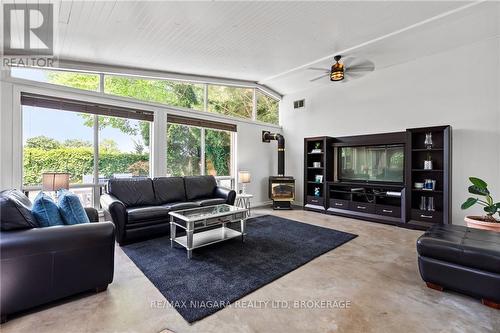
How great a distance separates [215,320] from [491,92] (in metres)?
5.26

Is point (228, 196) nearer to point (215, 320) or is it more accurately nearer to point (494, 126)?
point (215, 320)

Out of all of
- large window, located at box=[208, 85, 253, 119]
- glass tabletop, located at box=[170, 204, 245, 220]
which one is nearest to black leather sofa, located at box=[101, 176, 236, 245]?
glass tabletop, located at box=[170, 204, 245, 220]

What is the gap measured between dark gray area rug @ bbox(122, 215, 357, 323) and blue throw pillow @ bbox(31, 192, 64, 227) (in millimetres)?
999

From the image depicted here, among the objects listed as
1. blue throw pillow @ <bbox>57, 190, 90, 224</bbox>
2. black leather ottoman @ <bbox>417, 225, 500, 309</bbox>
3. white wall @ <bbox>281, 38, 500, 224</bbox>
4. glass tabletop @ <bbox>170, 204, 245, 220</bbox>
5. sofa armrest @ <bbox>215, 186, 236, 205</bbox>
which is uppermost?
white wall @ <bbox>281, 38, 500, 224</bbox>


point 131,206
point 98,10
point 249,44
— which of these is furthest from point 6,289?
point 249,44

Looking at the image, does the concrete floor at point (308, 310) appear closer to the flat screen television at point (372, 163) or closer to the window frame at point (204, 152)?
the flat screen television at point (372, 163)

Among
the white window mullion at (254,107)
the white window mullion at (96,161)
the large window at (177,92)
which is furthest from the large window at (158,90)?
the white window mullion at (254,107)

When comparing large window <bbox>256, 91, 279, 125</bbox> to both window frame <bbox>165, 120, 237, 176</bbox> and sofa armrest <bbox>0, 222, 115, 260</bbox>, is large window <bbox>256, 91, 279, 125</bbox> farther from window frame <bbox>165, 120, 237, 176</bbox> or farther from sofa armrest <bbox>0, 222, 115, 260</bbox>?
sofa armrest <bbox>0, 222, 115, 260</bbox>

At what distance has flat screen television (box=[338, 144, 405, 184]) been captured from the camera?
4.67 meters

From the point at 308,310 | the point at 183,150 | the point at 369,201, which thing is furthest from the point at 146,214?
the point at 369,201

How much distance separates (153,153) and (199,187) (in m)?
1.17

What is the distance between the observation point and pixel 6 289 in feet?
5.35

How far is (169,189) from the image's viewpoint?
4242 mm

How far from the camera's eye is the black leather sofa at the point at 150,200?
321 cm
